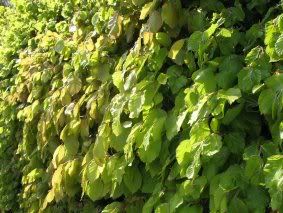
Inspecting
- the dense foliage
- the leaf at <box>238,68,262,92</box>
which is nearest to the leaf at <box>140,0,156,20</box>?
the dense foliage

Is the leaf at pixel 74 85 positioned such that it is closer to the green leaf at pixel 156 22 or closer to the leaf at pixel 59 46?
the leaf at pixel 59 46

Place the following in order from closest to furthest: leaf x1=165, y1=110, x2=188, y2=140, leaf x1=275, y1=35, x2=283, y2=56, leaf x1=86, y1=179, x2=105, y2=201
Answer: leaf x1=275, y1=35, x2=283, y2=56
leaf x1=165, y1=110, x2=188, y2=140
leaf x1=86, y1=179, x2=105, y2=201

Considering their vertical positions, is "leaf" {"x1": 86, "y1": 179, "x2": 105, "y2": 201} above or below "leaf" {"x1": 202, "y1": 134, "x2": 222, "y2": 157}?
below

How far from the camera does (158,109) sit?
7.51ft

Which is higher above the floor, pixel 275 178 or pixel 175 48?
pixel 175 48

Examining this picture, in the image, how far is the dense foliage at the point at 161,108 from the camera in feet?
6.04

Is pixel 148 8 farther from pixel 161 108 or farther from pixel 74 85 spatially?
pixel 74 85

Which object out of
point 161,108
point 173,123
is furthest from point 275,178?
point 161,108

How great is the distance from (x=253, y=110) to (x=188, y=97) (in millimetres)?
263

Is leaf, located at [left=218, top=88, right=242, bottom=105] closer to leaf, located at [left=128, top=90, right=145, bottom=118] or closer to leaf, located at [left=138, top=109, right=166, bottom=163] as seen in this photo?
leaf, located at [left=138, top=109, right=166, bottom=163]

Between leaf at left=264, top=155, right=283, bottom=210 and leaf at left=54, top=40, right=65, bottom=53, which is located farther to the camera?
leaf at left=54, top=40, right=65, bottom=53

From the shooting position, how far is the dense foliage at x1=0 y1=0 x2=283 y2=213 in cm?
184

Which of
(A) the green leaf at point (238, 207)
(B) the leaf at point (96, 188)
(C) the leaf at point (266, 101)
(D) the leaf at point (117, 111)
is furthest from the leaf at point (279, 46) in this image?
(B) the leaf at point (96, 188)

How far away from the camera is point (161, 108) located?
2361 mm
